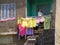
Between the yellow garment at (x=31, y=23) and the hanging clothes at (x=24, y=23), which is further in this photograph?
the hanging clothes at (x=24, y=23)

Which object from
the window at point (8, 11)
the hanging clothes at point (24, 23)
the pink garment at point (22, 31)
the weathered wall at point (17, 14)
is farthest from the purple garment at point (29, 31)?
the window at point (8, 11)

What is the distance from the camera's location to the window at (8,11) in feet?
51.6

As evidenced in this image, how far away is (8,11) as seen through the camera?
15758 millimetres

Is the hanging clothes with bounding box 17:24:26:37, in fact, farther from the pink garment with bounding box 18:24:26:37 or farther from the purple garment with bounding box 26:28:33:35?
the purple garment with bounding box 26:28:33:35

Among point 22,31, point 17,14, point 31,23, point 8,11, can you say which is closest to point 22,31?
point 22,31

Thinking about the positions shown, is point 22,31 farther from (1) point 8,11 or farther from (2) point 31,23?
(1) point 8,11

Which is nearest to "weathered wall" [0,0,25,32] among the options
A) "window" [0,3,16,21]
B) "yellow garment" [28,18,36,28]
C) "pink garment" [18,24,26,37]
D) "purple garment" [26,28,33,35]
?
"window" [0,3,16,21]

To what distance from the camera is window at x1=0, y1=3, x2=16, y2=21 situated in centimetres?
1573

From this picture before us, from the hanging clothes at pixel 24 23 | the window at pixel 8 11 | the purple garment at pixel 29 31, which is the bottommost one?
the purple garment at pixel 29 31

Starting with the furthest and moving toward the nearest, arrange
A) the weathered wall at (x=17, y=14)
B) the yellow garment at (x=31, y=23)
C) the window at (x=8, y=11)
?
the window at (x=8, y=11)
the weathered wall at (x=17, y=14)
the yellow garment at (x=31, y=23)

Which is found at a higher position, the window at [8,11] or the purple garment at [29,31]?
the window at [8,11]

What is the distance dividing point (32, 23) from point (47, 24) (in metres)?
1.53

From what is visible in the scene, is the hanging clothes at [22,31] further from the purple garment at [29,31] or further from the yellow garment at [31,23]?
the yellow garment at [31,23]

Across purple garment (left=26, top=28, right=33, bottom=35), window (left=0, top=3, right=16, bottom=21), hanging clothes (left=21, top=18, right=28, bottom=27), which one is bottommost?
purple garment (left=26, top=28, right=33, bottom=35)
